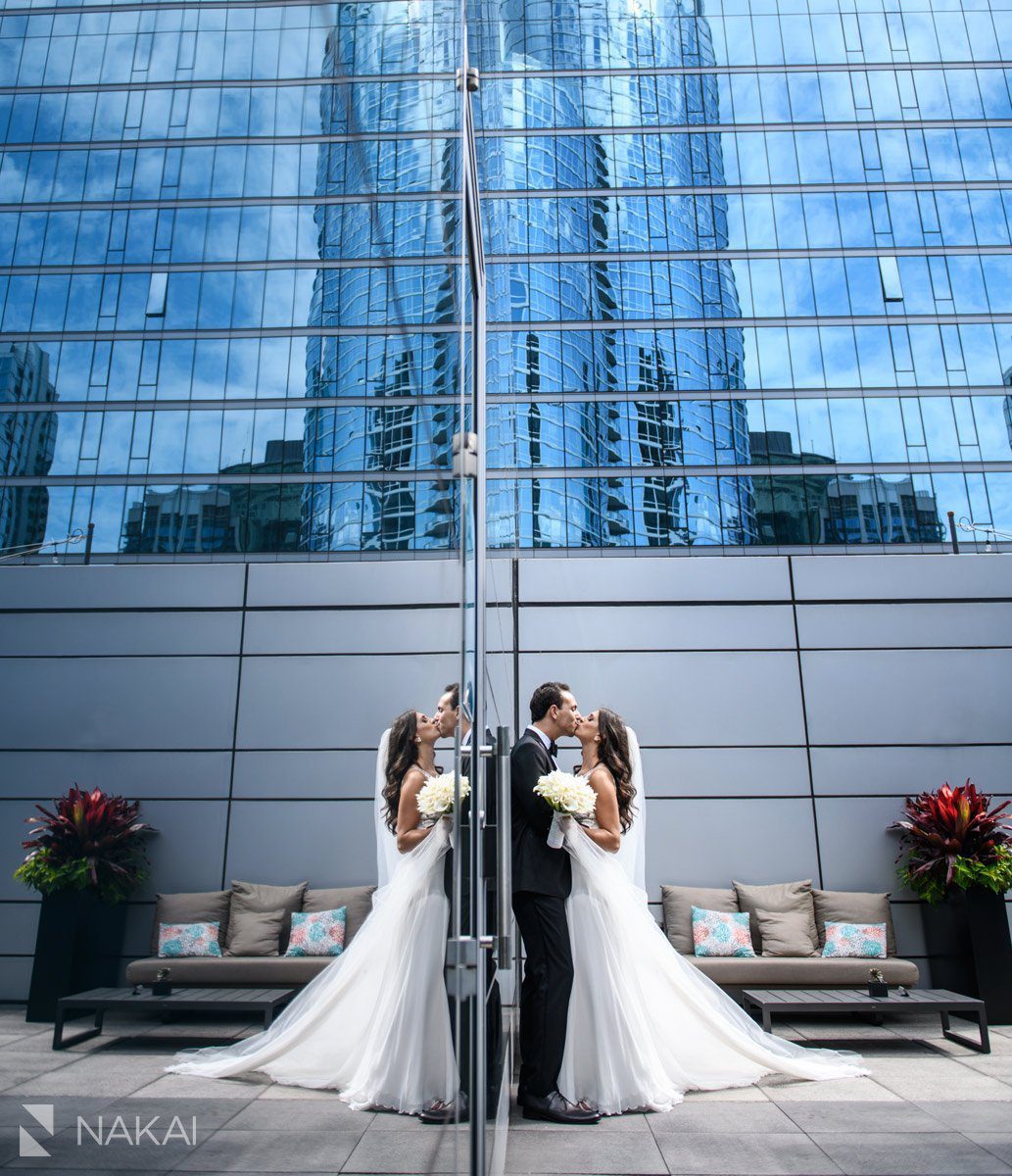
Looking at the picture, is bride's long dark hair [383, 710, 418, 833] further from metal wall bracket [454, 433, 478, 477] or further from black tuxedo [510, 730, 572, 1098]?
black tuxedo [510, 730, 572, 1098]

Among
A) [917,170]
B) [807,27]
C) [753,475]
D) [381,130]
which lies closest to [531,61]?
[807,27]

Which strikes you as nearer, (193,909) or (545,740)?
(193,909)

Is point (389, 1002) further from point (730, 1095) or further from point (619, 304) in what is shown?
point (619, 304)

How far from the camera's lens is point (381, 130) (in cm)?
88

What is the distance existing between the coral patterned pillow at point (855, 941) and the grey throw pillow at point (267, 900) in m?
4.68

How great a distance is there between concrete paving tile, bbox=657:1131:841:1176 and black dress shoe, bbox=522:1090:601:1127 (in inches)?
11.0

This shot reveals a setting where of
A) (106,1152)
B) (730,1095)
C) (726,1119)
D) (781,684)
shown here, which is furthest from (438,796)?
(781,684)

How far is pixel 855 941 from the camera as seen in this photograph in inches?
183

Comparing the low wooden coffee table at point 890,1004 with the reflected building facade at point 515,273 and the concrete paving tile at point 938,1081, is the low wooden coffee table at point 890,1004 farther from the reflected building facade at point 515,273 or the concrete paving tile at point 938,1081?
the reflected building facade at point 515,273

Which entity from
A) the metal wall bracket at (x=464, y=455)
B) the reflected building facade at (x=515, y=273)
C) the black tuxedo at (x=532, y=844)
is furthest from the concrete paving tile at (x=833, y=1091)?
the metal wall bracket at (x=464, y=455)

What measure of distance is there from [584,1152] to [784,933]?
2.60 metres

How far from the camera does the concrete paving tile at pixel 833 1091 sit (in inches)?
117

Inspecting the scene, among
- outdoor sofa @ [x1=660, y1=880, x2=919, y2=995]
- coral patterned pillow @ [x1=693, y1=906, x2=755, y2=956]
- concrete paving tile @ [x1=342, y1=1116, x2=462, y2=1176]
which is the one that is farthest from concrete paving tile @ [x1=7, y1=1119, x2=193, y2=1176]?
coral patterned pillow @ [x1=693, y1=906, x2=755, y2=956]

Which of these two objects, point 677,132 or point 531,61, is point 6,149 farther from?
point 677,132
